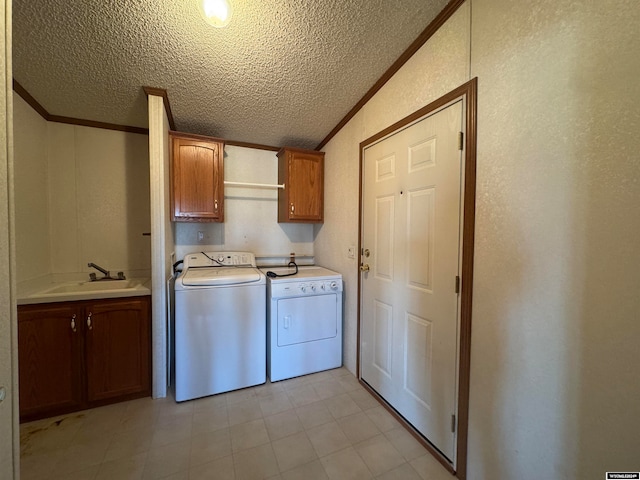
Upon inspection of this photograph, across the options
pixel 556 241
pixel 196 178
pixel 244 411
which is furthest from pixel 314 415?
pixel 196 178

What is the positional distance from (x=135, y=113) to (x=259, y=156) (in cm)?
121

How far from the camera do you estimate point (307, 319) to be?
2219mm

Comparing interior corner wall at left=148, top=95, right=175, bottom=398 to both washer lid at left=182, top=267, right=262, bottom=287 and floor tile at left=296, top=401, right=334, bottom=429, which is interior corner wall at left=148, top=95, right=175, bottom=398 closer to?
washer lid at left=182, top=267, right=262, bottom=287

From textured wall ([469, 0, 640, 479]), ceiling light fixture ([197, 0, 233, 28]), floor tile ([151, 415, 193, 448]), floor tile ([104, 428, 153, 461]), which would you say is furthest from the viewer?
floor tile ([151, 415, 193, 448])

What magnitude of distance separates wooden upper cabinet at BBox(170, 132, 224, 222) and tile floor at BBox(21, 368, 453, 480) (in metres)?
1.63

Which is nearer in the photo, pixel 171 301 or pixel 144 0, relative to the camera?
pixel 144 0

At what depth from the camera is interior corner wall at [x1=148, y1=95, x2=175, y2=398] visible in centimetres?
186

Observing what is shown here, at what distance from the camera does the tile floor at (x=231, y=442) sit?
1304mm

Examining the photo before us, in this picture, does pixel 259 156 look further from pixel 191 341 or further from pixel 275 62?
pixel 191 341

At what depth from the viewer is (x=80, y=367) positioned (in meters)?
1.73

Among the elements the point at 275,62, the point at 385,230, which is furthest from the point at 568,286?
the point at 275,62

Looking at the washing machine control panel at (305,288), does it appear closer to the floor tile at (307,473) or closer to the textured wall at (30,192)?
the floor tile at (307,473)

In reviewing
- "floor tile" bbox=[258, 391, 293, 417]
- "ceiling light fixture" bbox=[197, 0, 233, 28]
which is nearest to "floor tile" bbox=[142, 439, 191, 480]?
"floor tile" bbox=[258, 391, 293, 417]

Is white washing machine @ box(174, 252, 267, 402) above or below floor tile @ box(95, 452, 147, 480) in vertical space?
above
